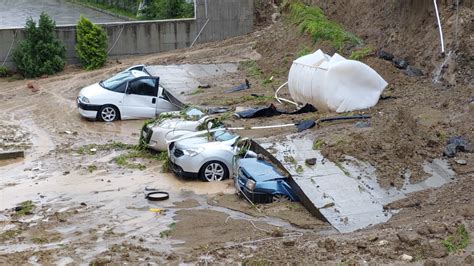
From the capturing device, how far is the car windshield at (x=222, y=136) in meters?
15.0

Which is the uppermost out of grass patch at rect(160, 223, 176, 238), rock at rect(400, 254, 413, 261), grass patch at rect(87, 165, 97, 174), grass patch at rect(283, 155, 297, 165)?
rock at rect(400, 254, 413, 261)

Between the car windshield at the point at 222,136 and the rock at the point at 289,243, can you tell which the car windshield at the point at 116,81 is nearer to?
the car windshield at the point at 222,136

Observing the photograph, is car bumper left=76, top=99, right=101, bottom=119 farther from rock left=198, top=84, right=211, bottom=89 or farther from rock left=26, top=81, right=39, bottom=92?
rock left=26, top=81, right=39, bottom=92

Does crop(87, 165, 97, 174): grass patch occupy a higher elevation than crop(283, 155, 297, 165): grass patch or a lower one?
lower

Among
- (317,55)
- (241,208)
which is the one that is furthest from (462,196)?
(317,55)

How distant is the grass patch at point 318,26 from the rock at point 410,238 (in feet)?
49.8

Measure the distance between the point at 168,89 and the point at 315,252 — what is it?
15261 mm

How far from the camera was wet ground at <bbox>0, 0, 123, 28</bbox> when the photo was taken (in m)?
42.2

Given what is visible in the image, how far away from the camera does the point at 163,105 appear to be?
21.8 metres

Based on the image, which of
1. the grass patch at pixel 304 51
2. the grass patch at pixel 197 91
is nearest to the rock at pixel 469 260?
the grass patch at pixel 197 91

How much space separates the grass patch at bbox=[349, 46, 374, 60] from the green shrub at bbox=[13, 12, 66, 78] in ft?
40.9

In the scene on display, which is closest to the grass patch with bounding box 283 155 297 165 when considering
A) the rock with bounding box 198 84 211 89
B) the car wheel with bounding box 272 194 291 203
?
the car wheel with bounding box 272 194 291 203

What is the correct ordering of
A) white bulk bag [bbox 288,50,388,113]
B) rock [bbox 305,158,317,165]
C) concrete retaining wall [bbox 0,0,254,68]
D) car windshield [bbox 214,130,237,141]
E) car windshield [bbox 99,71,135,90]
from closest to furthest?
rock [bbox 305,158,317,165], car windshield [bbox 214,130,237,141], white bulk bag [bbox 288,50,388,113], car windshield [bbox 99,71,135,90], concrete retaining wall [bbox 0,0,254,68]

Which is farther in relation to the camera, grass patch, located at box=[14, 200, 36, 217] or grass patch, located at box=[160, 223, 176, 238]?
grass patch, located at box=[14, 200, 36, 217]
